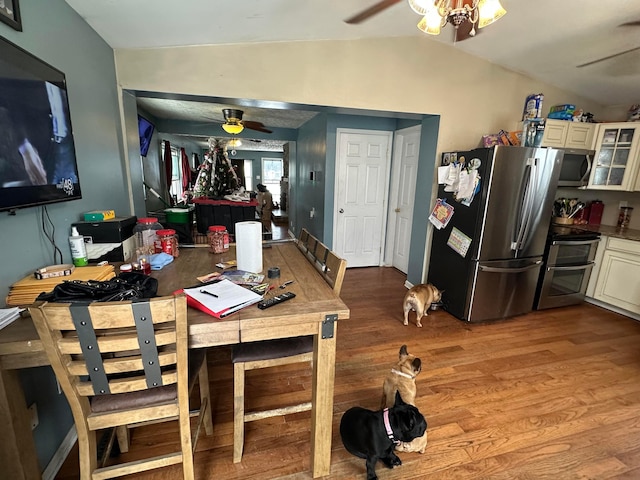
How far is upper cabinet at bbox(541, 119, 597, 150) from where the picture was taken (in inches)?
124

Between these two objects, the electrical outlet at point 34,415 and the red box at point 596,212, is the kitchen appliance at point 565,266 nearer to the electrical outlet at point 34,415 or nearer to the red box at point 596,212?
the red box at point 596,212

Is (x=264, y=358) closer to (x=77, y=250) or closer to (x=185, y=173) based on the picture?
(x=77, y=250)

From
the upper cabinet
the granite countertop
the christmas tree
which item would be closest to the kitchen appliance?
the granite countertop

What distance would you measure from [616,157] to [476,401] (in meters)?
3.37

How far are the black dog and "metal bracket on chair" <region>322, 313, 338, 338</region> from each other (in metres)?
0.49

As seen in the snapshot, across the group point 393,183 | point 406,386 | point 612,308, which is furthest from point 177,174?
point 612,308

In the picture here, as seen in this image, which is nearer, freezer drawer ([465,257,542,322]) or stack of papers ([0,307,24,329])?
stack of papers ([0,307,24,329])

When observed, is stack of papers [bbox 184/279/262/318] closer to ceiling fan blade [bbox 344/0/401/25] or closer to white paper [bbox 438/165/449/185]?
ceiling fan blade [bbox 344/0/401/25]

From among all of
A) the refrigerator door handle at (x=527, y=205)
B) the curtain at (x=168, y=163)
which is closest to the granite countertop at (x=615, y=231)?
the refrigerator door handle at (x=527, y=205)

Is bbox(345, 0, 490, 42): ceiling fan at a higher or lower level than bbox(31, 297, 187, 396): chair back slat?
higher

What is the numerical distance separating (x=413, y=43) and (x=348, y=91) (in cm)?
87

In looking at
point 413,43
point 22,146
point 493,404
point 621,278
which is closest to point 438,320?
point 493,404

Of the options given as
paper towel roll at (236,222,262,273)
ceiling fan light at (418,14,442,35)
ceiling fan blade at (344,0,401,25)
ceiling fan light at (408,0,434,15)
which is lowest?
paper towel roll at (236,222,262,273)

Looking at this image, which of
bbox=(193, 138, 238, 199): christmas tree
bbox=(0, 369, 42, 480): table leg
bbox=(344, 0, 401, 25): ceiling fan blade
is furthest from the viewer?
bbox=(193, 138, 238, 199): christmas tree
